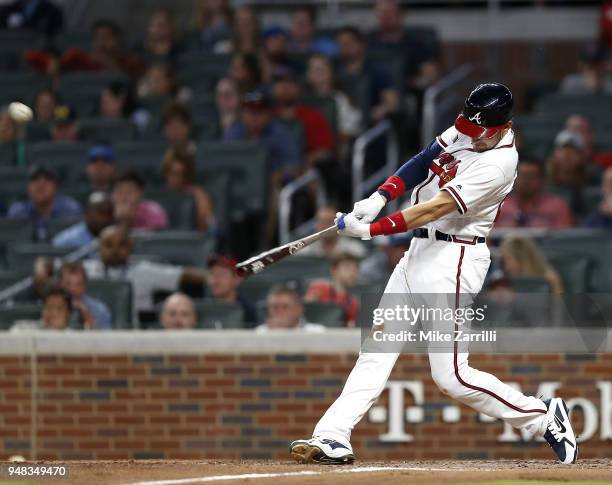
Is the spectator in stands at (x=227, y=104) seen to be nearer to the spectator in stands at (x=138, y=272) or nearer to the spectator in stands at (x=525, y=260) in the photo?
the spectator in stands at (x=138, y=272)

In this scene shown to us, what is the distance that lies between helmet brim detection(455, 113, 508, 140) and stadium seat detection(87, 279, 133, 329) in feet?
12.2

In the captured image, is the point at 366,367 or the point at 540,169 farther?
the point at 540,169

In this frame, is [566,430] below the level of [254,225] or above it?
below

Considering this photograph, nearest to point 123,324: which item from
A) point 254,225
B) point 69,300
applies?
point 69,300

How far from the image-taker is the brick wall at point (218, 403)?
9539 millimetres

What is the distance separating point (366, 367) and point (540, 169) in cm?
457

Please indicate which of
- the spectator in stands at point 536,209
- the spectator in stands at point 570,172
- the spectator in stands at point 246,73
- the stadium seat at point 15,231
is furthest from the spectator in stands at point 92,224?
the spectator in stands at point 570,172

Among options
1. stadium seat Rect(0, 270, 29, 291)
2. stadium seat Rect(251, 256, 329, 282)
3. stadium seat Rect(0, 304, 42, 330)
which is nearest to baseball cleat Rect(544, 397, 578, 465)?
stadium seat Rect(251, 256, 329, 282)

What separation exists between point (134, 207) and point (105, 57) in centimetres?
320

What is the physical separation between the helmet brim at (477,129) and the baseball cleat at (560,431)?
1.33 m

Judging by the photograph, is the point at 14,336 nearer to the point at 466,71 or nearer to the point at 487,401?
the point at 487,401

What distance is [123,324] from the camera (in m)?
10.2

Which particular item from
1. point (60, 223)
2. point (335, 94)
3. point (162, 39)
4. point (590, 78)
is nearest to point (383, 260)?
point (60, 223)

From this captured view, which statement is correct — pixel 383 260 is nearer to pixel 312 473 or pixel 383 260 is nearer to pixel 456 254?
pixel 456 254
